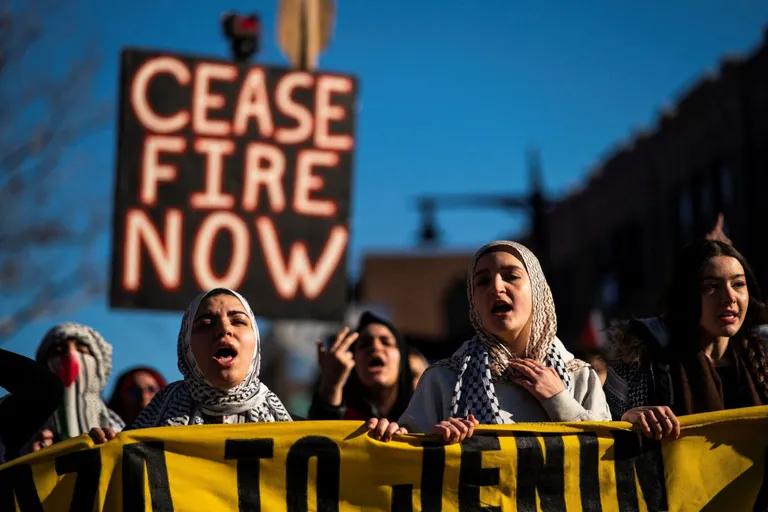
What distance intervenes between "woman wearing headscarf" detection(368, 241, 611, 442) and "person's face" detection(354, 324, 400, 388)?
74.9 inches

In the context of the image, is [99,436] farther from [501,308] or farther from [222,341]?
[501,308]

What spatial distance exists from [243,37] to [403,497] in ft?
19.1

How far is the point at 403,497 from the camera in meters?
4.46

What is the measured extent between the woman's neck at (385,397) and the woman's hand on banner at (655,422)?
7.21ft

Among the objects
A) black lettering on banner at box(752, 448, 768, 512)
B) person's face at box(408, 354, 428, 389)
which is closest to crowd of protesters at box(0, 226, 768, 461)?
black lettering on banner at box(752, 448, 768, 512)

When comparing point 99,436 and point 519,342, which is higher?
point 519,342

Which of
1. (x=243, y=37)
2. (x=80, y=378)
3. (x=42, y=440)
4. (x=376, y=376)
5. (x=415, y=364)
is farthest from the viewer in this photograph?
(x=243, y=37)

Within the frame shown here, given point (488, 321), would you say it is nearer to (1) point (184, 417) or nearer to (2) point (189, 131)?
(1) point (184, 417)

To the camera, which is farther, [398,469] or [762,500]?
[762,500]

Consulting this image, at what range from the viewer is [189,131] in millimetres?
9109

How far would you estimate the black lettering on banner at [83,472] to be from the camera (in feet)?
14.2

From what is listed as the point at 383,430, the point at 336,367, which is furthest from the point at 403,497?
the point at 336,367

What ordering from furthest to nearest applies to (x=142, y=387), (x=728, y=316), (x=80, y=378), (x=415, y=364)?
(x=415, y=364) < (x=142, y=387) < (x=80, y=378) < (x=728, y=316)

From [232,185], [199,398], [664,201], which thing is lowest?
[199,398]
